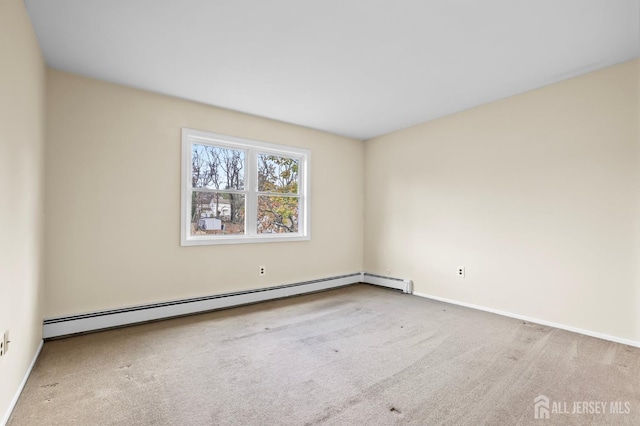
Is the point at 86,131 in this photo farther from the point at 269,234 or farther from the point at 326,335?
the point at 326,335

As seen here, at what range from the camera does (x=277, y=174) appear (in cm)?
449

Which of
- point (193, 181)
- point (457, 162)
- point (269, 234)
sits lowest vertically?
point (269, 234)

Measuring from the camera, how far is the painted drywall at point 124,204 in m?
2.88

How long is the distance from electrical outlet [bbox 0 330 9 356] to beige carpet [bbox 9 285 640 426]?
1.29 feet

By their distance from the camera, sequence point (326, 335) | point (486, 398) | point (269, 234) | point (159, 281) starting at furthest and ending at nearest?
point (269, 234), point (159, 281), point (326, 335), point (486, 398)

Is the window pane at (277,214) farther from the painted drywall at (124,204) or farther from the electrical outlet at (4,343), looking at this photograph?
the electrical outlet at (4,343)

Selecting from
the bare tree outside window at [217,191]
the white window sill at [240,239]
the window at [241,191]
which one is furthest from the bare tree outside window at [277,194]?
the bare tree outside window at [217,191]

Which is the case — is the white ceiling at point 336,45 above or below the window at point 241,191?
above

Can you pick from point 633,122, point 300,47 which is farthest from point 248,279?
point 633,122

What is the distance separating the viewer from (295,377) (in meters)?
2.15

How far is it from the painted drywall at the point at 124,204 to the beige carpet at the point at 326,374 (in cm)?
49

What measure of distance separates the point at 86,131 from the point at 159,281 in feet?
5.58

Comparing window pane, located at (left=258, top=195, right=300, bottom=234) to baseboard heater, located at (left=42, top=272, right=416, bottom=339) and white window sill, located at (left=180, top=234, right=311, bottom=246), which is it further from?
baseboard heater, located at (left=42, top=272, right=416, bottom=339)

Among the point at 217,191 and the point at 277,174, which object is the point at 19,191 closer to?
the point at 217,191
